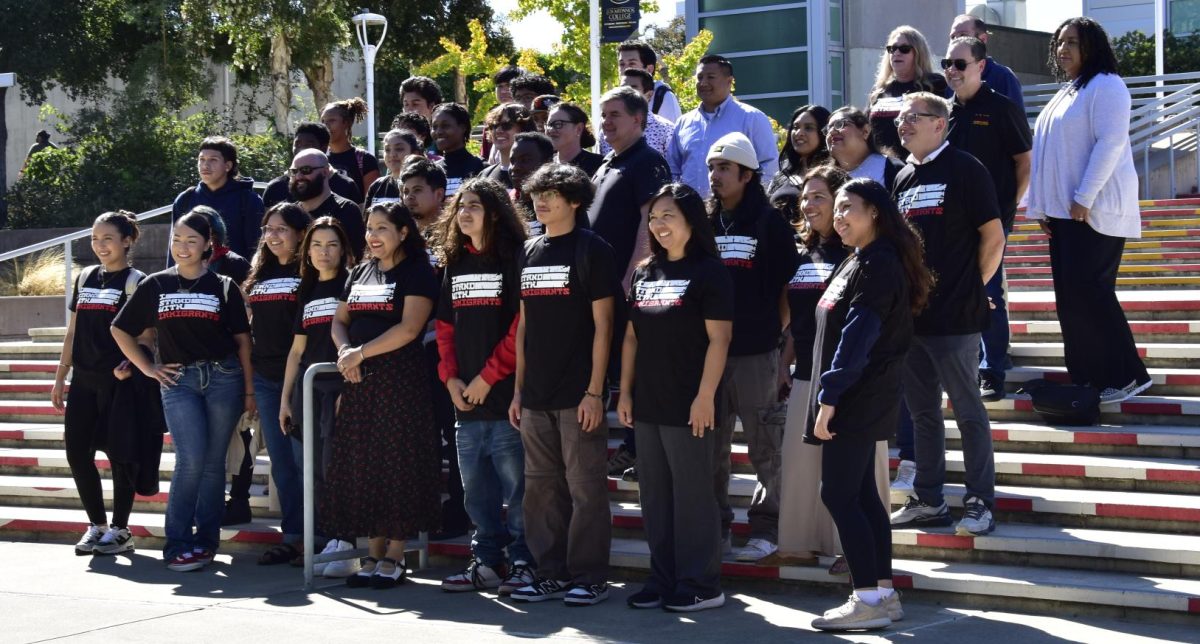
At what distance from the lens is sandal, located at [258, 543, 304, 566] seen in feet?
26.1

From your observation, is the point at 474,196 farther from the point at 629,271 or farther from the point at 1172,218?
the point at 1172,218

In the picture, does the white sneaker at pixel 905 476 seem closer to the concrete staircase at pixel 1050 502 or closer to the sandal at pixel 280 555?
the concrete staircase at pixel 1050 502

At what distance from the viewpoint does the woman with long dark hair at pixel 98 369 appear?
834 cm

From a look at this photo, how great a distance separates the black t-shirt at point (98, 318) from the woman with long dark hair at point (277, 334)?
3.04 feet

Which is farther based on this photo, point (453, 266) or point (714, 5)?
point (714, 5)

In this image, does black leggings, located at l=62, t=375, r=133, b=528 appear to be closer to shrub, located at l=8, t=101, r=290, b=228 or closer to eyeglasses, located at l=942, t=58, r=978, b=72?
eyeglasses, located at l=942, t=58, r=978, b=72

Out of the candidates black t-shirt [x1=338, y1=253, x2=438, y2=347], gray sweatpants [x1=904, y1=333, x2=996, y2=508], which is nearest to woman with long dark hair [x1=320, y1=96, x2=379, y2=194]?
black t-shirt [x1=338, y1=253, x2=438, y2=347]

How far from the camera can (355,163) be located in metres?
9.70

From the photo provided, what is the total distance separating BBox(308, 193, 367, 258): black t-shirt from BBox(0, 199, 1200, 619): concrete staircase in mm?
1750

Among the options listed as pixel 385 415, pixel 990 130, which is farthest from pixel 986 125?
pixel 385 415

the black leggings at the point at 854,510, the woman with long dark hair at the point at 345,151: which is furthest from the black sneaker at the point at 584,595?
the woman with long dark hair at the point at 345,151

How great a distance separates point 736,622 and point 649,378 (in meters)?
1.12

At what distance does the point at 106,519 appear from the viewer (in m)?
8.73

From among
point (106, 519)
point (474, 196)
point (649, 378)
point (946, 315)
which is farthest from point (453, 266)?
point (106, 519)
